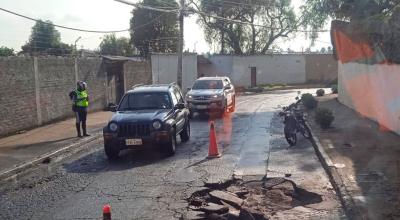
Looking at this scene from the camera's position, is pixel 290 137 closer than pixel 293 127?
Yes

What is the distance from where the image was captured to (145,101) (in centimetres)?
1382

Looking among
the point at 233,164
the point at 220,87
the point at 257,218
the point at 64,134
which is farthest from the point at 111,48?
the point at 257,218

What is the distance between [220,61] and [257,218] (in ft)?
158

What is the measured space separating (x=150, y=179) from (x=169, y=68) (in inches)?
1269

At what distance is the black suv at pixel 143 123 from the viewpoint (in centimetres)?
1241

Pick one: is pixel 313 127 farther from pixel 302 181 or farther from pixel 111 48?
pixel 111 48

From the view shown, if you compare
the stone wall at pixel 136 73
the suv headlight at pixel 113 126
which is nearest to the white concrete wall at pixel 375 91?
the suv headlight at pixel 113 126

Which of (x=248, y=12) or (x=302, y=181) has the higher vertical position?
(x=248, y=12)

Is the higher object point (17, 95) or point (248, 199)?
point (17, 95)

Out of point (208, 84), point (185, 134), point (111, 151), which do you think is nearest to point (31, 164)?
point (111, 151)

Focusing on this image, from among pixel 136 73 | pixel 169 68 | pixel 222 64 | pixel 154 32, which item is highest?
pixel 154 32

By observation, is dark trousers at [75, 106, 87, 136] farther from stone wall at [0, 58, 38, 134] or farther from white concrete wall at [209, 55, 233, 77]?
white concrete wall at [209, 55, 233, 77]

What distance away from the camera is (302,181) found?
9461mm

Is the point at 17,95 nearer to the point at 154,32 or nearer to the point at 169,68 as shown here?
the point at 169,68
